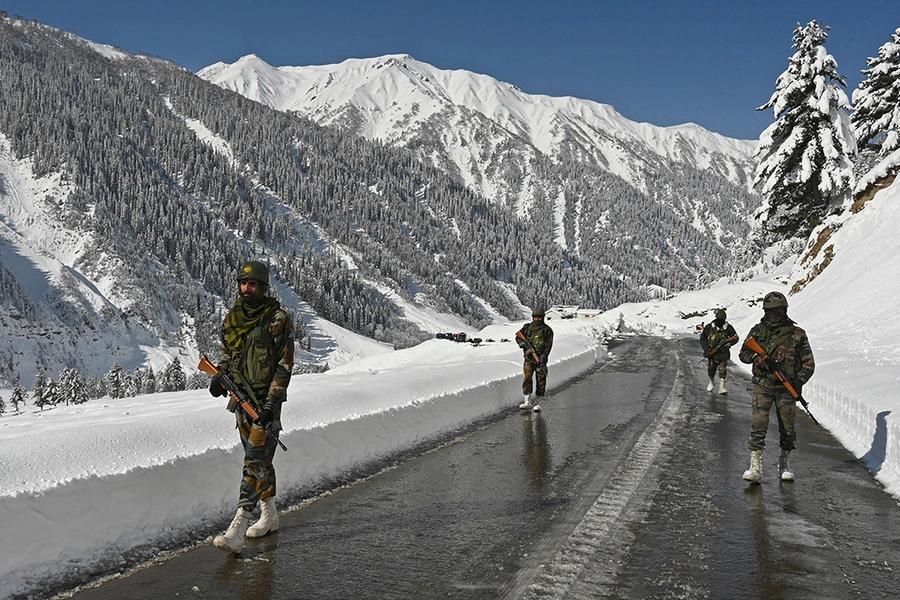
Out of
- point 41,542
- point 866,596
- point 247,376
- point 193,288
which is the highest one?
point 193,288

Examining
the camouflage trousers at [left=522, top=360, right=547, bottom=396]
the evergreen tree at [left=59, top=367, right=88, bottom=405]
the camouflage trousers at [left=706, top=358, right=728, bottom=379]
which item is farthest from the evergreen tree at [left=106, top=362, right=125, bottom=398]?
the camouflage trousers at [left=706, top=358, right=728, bottom=379]

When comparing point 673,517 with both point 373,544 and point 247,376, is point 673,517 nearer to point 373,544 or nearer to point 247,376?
point 373,544

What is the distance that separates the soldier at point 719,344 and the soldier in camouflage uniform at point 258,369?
12961 millimetres

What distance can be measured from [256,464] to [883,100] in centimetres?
4331

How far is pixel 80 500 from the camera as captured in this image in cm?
491

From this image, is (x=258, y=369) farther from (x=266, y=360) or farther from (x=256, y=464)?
(x=256, y=464)

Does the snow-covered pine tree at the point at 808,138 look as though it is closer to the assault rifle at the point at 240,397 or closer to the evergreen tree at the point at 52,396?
the assault rifle at the point at 240,397

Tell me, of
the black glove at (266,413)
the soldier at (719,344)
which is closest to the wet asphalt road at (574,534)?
the black glove at (266,413)

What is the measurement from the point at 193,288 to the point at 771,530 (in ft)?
425

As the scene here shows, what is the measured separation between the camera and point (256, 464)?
17.7ft

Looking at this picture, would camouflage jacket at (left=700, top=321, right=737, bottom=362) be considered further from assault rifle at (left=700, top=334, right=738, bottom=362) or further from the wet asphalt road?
the wet asphalt road

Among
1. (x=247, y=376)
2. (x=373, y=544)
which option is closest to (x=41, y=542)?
(x=247, y=376)

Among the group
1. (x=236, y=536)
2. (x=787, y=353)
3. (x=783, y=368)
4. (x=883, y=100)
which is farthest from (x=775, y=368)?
(x=883, y=100)

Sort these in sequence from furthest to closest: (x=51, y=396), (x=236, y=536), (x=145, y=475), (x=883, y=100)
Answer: (x=51, y=396) → (x=883, y=100) → (x=145, y=475) → (x=236, y=536)
